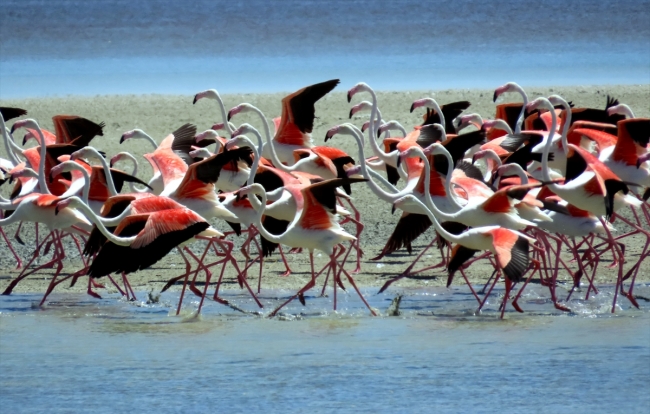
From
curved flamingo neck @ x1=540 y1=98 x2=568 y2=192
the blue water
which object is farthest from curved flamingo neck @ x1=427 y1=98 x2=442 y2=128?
the blue water

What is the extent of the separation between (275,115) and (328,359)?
950cm

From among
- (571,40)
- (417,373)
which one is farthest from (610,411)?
(571,40)

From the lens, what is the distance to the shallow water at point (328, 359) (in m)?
5.85

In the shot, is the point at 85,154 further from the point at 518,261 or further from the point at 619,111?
the point at 619,111

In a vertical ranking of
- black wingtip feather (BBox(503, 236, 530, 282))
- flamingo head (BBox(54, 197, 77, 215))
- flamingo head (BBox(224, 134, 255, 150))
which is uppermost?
flamingo head (BBox(224, 134, 255, 150))

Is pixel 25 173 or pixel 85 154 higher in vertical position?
pixel 85 154

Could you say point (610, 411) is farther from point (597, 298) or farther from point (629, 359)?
point (597, 298)

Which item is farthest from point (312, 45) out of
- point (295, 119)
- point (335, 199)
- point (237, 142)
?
point (335, 199)

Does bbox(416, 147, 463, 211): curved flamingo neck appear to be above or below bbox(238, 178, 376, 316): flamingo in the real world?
above

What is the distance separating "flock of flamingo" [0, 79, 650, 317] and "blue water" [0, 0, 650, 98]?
8.91 m

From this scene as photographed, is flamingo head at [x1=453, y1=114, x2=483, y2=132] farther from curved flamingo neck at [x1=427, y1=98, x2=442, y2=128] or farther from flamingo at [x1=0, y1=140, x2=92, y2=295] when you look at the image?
flamingo at [x1=0, y1=140, x2=92, y2=295]

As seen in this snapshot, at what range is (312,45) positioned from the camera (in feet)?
90.8

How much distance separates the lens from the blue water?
20328 millimetres

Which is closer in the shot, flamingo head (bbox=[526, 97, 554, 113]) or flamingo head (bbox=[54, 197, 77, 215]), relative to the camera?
flamingo head (bbox=[54, 197, 77, 215])
